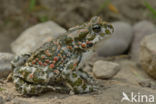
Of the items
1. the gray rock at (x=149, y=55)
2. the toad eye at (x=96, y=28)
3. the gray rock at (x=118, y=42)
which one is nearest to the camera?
the toad eye at (x=96, y=28)

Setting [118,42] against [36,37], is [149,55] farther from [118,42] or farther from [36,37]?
[36,37]

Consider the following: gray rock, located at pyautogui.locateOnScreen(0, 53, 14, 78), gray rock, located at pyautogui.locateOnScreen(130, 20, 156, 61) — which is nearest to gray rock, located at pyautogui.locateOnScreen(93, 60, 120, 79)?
gray rock, located at pyautogui.locateOnScreen(0, 53, 14, 78)

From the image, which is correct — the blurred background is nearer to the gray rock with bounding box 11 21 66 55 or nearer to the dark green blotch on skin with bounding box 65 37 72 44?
the gray rock with bounding box 11 21 66 55

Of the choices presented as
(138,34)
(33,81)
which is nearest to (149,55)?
(138,34)

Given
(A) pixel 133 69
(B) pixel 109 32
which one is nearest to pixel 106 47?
(A) pixel 133 69

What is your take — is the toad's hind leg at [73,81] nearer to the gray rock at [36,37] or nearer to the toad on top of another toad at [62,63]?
the toad on top of another toad at [62,63]

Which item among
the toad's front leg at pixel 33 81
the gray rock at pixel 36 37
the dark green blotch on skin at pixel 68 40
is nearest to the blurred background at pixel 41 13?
the gray rock at pixel 36 37
